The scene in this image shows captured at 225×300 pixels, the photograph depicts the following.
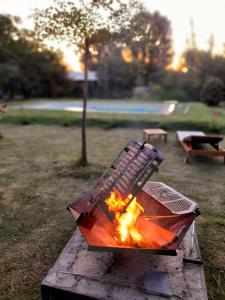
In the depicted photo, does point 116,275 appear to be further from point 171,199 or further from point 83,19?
point 83,19

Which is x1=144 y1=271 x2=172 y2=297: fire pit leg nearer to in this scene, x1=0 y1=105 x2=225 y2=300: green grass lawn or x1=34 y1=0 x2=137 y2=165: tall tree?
x1=0 y1=105 x2=225 y2=300: green grass lawn

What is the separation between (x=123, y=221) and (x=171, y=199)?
961 millimetres

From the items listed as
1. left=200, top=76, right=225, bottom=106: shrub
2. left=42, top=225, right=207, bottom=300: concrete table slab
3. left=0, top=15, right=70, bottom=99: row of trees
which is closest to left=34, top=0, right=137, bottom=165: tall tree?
left=42, top=225, right=207, bottom=300: concrete table slab

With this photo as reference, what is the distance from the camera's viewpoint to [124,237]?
8.39 feet

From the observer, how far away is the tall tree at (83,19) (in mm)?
5391

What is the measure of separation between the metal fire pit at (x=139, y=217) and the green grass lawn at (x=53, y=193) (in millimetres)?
690

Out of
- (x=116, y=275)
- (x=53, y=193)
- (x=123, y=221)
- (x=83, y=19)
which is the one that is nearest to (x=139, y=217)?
(x=123, y=221)

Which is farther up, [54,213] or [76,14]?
[76,14]

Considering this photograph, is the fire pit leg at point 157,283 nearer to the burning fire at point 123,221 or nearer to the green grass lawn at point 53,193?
the burning fire at point 123,221

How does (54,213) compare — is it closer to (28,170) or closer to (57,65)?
(28,170)

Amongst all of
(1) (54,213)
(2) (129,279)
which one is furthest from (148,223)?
(1) (54,213)

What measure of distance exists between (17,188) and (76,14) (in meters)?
3.56

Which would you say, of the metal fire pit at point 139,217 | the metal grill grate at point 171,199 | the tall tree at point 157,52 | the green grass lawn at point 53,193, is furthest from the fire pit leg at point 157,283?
the tall tree at point 157,52

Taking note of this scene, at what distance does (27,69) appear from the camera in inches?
973
